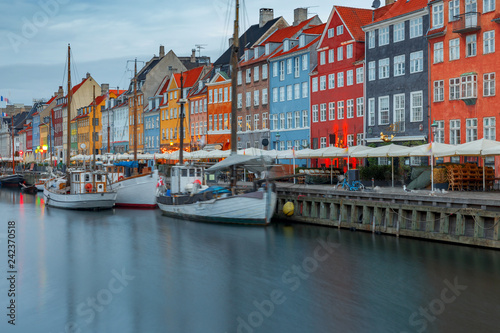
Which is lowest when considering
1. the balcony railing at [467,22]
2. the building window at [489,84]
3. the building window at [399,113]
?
the building window at [399,113]

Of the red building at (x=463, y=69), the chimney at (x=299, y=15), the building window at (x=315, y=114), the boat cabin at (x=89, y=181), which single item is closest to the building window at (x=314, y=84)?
the building window at (x=315, y=114)

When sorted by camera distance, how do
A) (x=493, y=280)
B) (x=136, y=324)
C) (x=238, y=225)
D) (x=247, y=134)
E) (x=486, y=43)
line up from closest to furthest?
1. (x=136, y=324)
2. (x=493, y=280)
3. (x=238, y=225)
4. (x=486, y=43)
5. (x=247, y=134)

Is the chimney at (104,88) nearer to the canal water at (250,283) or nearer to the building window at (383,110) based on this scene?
the building window at (383,110)

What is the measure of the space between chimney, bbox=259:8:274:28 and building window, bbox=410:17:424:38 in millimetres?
33991

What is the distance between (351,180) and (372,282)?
14.4 m

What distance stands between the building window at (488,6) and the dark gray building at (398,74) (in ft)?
16.5

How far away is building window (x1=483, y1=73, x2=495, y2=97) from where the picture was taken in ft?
135

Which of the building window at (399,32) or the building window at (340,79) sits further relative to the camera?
the building window at (340,79)

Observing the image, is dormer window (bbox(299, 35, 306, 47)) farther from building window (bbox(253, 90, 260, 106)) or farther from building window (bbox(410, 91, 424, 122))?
building window (bbox(410, 91, 424, 122))

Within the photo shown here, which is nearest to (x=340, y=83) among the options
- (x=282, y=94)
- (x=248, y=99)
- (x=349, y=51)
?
(x=349, y=51)

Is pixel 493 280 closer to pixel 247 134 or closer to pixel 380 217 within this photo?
pixel 380 217

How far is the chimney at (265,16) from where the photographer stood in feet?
261

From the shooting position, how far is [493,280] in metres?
20.6

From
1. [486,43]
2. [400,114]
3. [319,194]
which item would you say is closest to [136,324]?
[319,194]
